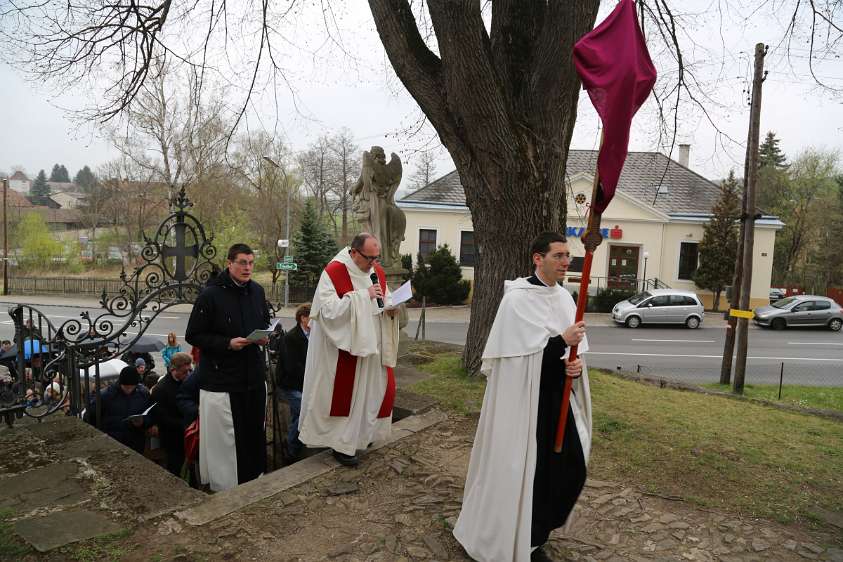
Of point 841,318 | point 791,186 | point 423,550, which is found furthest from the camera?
point 791,186

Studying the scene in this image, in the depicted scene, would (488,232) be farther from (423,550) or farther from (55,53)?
(55,53)

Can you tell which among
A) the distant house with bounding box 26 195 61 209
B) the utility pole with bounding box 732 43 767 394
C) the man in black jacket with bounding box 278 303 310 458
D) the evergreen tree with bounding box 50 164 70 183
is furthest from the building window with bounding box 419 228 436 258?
the evergreen tree with bounding box 50 164 70 183

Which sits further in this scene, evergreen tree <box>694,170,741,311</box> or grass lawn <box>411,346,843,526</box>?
evergreen tree <box>694,170,741,311</box>

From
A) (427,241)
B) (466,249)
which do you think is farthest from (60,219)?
(466,249)

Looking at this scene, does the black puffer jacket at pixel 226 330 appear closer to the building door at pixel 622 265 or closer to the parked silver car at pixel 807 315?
the parked silver car at pixel 807 315

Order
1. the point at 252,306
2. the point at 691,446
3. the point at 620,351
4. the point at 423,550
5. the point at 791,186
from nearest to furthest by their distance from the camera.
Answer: the point at 423,550, the point at 252,306, the point at 691,446, the point at 620,351, the point at 791,186

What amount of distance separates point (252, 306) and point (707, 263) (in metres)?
27.4

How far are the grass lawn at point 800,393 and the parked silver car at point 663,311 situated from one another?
9.30 m

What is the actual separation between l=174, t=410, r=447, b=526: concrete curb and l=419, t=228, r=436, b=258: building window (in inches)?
947

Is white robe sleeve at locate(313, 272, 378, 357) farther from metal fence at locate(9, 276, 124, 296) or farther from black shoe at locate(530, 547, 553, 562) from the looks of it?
metal fence at locate(9, 276, 124, 296)

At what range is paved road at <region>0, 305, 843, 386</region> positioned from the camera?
14.7m

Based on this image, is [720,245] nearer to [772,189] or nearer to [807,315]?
[807,315]

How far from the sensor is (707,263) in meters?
27.1

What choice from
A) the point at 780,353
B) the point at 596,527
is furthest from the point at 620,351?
the point at 596,527
